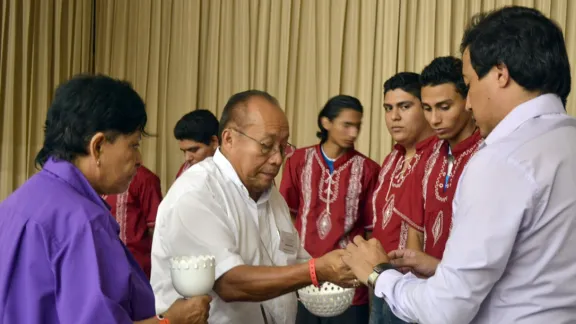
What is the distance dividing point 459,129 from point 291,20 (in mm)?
2298

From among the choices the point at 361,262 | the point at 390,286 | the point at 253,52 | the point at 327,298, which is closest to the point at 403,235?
the point at 327,298

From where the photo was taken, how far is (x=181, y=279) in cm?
156

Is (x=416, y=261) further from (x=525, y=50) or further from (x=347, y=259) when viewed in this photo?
(x=525, y=50)

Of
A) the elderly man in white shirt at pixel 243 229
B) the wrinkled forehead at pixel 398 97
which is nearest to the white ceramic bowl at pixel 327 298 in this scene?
the elderly man in white shirt at pixel 243 229

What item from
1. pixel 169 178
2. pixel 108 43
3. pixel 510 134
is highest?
pixel 108 43

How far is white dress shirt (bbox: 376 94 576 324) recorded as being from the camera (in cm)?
122

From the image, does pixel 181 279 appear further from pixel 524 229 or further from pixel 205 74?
pixel 205 74

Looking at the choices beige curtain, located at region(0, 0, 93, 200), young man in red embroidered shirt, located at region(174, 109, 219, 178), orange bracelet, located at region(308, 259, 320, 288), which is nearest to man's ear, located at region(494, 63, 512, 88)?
orange bracelet, located at region(308, 259, 320, 288)

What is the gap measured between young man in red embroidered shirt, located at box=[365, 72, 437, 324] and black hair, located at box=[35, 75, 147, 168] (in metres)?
1.48

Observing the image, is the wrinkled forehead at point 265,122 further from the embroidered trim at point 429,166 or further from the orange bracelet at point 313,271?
the embroidered trim at point 429,166

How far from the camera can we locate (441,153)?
2445 millimetres

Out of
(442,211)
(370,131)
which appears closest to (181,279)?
(442,211)

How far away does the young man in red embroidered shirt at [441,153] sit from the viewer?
2.31m

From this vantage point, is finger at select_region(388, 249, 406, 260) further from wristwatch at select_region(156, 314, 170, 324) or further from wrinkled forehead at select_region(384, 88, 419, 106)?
wrinkled forehead at select_region(384, 88, 419, 106)
